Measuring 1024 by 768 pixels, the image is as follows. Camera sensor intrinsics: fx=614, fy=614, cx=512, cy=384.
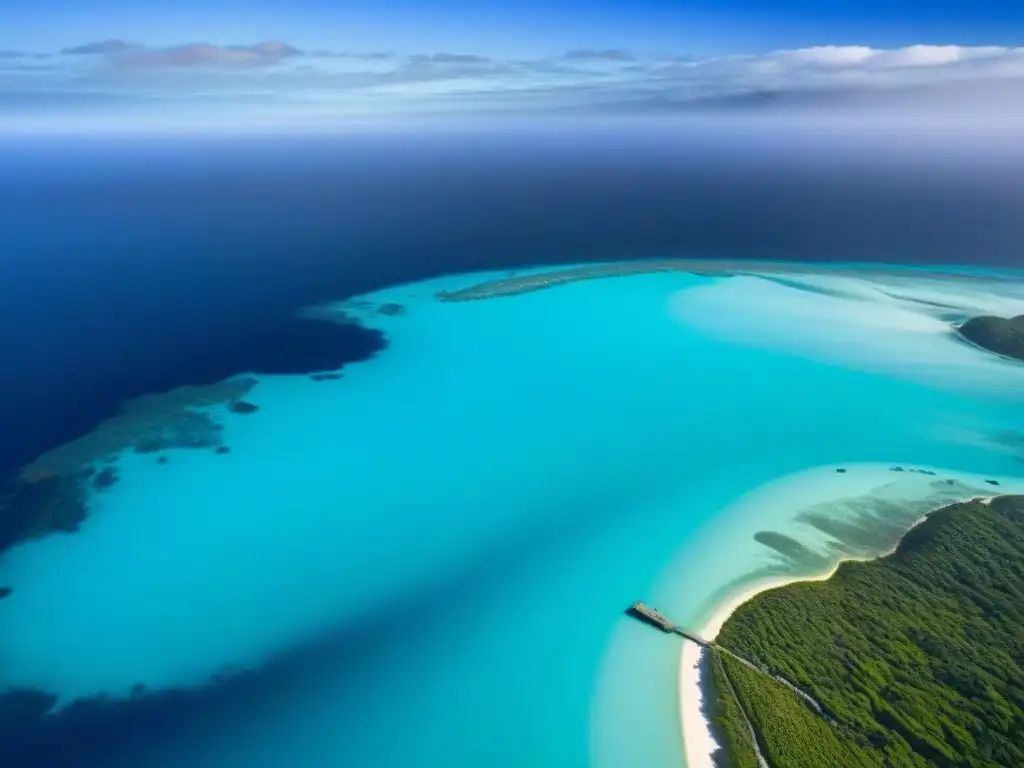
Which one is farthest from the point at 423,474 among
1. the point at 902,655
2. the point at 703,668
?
the point at 902,655

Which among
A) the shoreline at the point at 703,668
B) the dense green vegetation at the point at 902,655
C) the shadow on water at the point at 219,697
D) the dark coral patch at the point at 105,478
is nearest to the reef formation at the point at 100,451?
the dark coral patch at the point at 105,478

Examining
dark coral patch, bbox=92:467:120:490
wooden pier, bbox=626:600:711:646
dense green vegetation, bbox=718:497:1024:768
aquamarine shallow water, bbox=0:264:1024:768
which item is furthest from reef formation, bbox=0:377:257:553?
dense green vegetation, bbox=718:497:1024:768

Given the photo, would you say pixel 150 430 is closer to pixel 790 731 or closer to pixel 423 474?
pixel 423 474

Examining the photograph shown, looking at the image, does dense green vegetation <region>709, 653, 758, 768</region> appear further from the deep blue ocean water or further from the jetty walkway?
the deep blue ocean water

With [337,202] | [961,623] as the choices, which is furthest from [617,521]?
[337,202]

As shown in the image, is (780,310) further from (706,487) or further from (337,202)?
(337,202)
